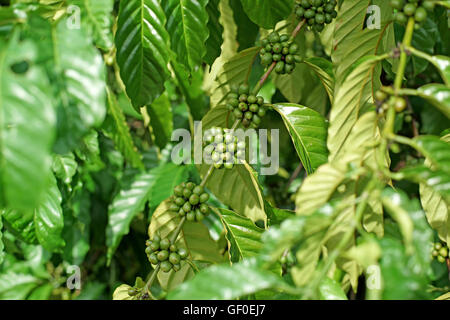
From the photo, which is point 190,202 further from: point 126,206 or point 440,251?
point 440,251

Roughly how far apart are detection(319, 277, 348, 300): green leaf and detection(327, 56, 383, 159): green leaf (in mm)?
280

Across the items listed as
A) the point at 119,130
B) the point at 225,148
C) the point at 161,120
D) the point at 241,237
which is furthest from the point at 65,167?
the point at 241,237

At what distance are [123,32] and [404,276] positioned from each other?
0.82m

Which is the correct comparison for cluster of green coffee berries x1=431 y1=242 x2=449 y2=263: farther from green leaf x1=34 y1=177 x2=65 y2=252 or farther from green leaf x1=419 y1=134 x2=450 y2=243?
green leaf x1=34 y1=177 x2=65 y2=252

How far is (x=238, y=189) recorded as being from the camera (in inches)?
55.1

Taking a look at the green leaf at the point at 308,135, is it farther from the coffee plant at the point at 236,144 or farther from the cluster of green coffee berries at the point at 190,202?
the cluster of green coffee berries at the point at 190,202

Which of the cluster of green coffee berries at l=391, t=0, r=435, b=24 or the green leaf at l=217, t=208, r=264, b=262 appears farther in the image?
the green leaf at l=217, t=208, r=264, b=262

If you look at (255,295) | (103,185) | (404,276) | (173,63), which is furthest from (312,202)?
(103,185)

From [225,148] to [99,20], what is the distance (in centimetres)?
53

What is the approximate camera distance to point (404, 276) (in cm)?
60

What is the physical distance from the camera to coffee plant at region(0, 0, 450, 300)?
62 centimetres

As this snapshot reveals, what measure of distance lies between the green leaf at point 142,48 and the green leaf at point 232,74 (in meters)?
0.31

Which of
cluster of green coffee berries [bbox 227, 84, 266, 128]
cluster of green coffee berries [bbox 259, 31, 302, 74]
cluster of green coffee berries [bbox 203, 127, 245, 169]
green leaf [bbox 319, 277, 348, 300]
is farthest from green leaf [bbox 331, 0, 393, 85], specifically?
green leaf [bbox 319, 277, 348, 300]
